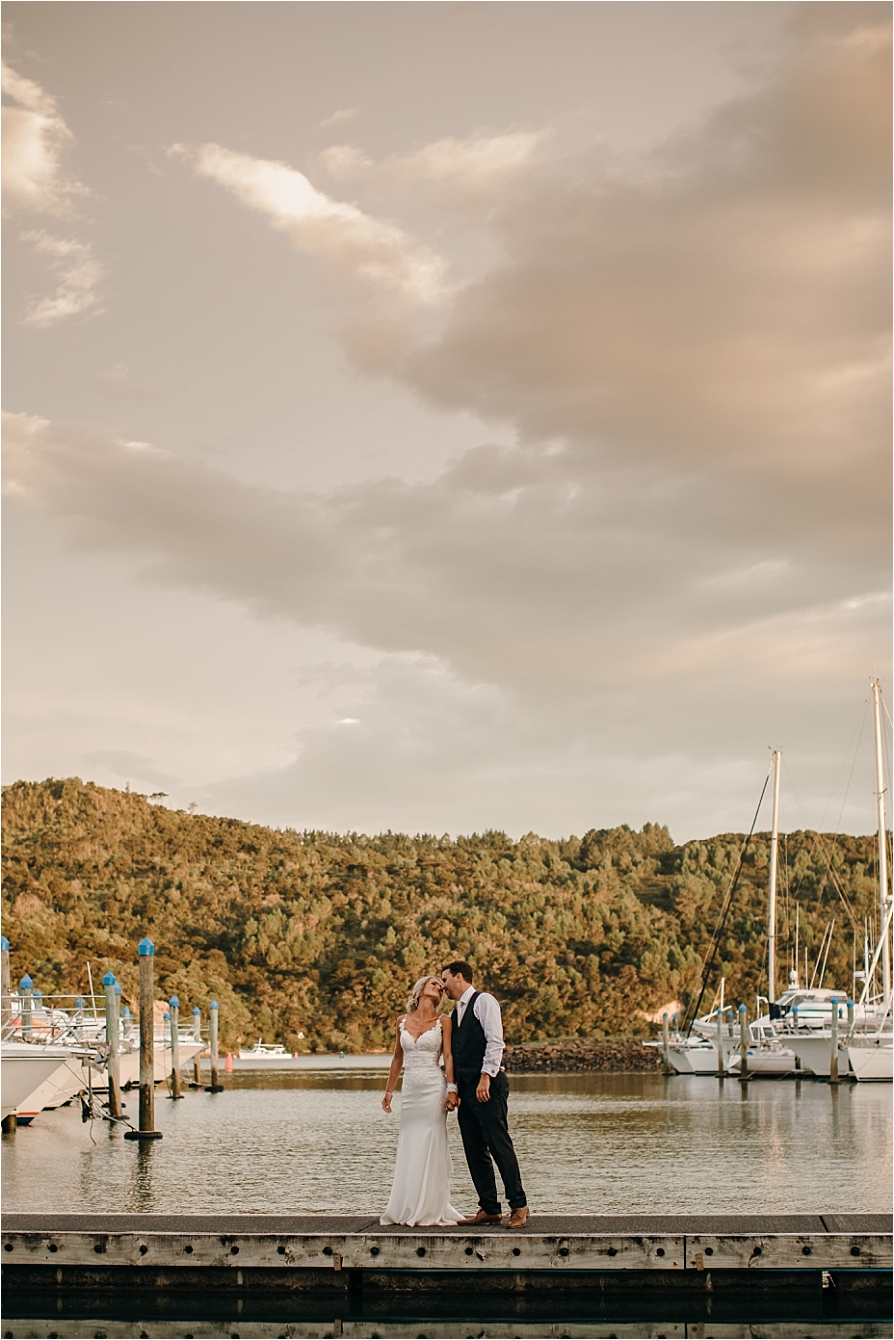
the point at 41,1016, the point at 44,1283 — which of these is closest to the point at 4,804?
the point at 41,1016

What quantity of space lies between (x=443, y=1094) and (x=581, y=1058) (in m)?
89.8

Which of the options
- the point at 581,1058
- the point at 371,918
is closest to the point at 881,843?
the point at 581,1058

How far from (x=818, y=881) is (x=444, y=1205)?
120 meters

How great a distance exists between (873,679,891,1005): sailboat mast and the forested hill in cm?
4746

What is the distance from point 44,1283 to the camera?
11836mm

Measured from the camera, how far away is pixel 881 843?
191ft

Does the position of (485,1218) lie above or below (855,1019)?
above

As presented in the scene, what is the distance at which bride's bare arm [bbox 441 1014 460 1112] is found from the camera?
11500 mm

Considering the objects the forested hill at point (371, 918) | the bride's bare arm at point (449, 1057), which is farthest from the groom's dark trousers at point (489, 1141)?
the forested hill at point (371, 918)

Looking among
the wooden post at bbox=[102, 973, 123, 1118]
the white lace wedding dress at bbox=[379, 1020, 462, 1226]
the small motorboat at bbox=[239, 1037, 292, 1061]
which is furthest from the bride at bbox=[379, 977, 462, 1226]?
the small motorboat at bbox=[239, 1037, 292, 1061]

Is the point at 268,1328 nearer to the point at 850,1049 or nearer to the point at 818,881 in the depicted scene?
the point at 850,1049

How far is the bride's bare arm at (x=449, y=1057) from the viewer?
11500 mm

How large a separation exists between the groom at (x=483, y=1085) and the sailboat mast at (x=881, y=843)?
145 ft

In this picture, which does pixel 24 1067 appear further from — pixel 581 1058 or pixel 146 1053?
pixel 581 1058
